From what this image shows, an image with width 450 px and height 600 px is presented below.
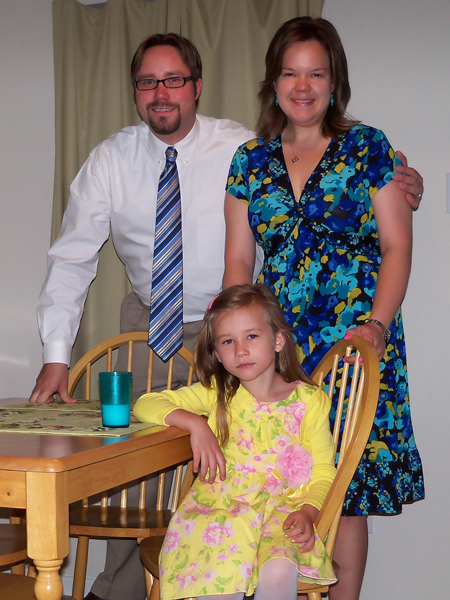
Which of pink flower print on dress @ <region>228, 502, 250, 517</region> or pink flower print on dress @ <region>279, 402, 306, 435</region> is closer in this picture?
pink flower print on dress @ <region>228, 502, 250, 517</region>

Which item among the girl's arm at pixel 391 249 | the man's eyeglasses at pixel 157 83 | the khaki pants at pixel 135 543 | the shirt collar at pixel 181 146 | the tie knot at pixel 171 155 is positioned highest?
the man's eyeglasses at pixel 157 83

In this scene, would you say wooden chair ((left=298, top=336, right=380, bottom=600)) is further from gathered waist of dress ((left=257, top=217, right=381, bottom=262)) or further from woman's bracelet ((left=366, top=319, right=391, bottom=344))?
gathered waist of dress ((left=257, top=217, right=381, bottom=262))

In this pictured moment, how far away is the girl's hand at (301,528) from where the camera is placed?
1.42 m

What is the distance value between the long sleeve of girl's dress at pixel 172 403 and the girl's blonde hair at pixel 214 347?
29 mm

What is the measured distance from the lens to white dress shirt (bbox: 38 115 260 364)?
2434 millimetres

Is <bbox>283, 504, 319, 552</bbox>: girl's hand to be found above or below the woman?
below

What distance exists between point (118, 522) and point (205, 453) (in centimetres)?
54

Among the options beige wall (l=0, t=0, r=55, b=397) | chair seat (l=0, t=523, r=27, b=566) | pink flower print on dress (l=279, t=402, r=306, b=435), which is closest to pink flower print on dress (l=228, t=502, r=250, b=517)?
pink flower print on dress (l=279, t=402, r=306, b=435)

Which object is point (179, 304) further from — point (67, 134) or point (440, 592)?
point (440, 592)

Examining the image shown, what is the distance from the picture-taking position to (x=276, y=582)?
135 cm

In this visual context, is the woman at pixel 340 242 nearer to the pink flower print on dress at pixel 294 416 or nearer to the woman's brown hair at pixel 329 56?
the woman's brown hair at pixel 329 56

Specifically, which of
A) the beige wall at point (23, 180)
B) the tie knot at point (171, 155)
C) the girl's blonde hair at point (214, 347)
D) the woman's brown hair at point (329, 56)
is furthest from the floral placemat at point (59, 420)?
the beige wall at point (23, 180)

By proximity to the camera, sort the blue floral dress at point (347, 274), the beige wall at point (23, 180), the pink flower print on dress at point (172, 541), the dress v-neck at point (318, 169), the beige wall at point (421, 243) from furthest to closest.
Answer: the beige wall at point (23, 180) < the beige wall at point (421, 243) < the dress v-neck at point (318, 169) < the blue floral dress at point (347, 274) < the pink flower print on dress at point (172, 541)

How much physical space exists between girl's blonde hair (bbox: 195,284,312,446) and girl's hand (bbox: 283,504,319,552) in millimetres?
321
